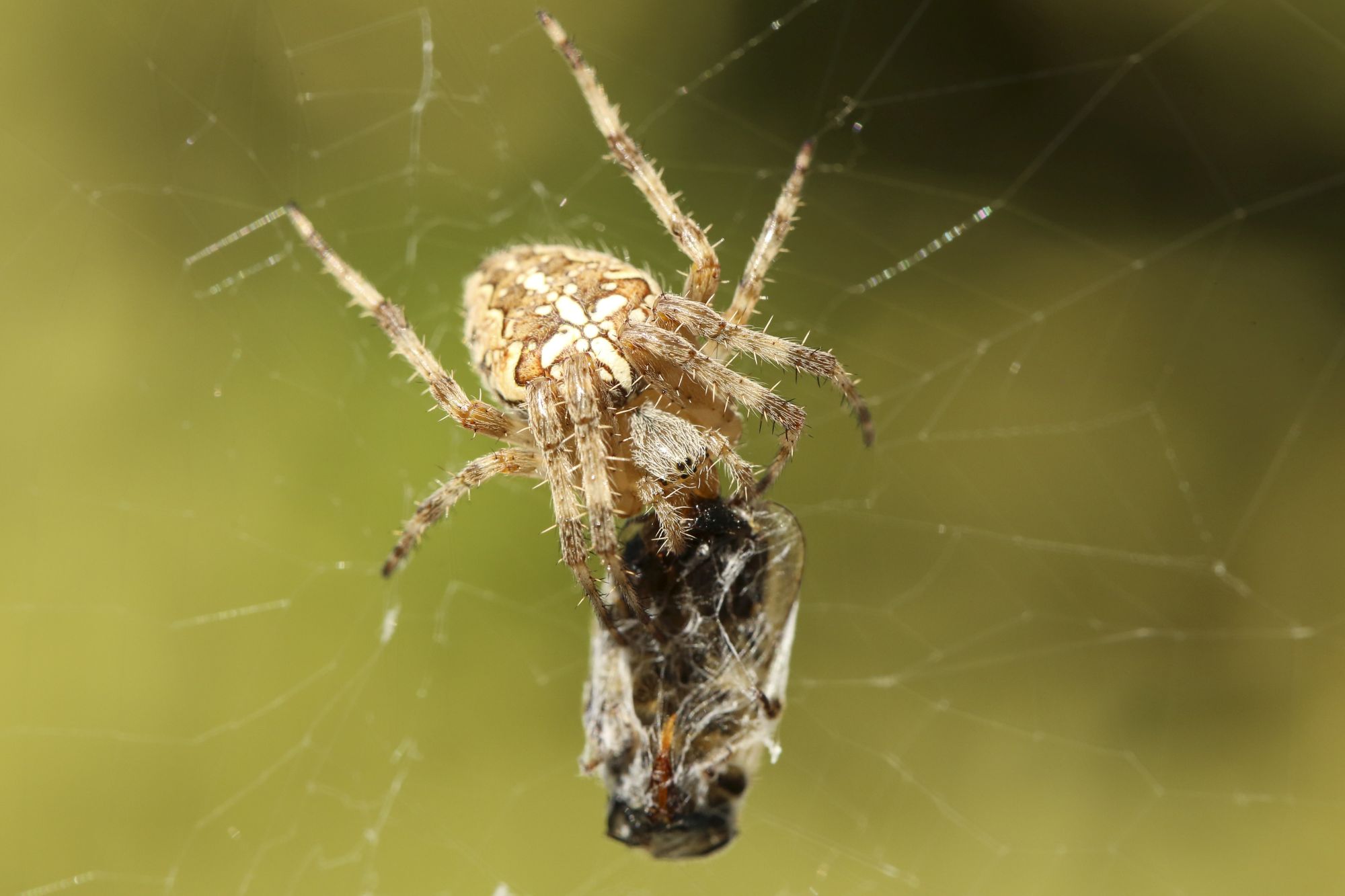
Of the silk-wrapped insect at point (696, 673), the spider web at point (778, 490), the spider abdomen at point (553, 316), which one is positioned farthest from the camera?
the spider web at point (778, 490)

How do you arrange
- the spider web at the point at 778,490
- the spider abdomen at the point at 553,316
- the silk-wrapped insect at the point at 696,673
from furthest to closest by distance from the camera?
the spider web at the point at 778,490
the spider abdomen at the point at 553,316
the silk-wrapped insect at the point at 696,673

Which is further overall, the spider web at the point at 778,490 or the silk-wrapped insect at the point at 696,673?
the spider web at the point at 778,490

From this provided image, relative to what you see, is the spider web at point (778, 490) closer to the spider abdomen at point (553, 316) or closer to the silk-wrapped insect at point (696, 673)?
the spider abdomen at point (553, 316)

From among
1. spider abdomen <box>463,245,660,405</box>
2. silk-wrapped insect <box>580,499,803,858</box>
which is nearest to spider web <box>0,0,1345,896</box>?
spider abdomen <box>463,245,660,405</box>

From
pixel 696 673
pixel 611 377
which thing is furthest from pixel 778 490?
pixel 696 673

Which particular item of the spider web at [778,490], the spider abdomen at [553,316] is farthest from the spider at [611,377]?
the spider web at [778,490]

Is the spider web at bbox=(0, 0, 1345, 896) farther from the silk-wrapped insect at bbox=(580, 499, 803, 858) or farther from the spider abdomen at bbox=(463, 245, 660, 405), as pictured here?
the silk-wrapped insect at bbox=(580, 499, 803, 858)
